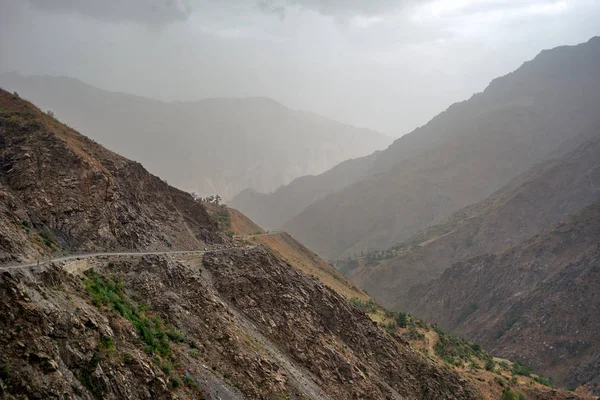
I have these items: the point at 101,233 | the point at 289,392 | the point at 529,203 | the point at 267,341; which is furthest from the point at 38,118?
the point at 529,203

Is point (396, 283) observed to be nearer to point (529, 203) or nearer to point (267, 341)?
point (529, 203)

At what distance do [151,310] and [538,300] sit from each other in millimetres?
56946

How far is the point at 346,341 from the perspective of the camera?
26406 mm

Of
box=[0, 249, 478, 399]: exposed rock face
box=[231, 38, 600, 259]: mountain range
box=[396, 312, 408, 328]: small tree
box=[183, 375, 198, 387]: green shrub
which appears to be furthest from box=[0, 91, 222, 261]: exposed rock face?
box=[231, 38, 600, 259]: mountain range

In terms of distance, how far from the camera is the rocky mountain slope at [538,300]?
4972 centimetres

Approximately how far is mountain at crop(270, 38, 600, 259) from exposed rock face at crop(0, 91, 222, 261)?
103304mm

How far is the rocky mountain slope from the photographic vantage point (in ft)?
163

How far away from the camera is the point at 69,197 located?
71.7 feet

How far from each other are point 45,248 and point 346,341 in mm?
17425

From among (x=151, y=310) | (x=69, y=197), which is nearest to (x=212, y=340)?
(x=151, y=310)

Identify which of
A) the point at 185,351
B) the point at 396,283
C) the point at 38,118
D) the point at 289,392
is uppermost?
the point at 38,118

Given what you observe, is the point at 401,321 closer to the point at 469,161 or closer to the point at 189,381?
the point at 189,381

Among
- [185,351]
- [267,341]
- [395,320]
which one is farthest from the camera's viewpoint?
[395,320]

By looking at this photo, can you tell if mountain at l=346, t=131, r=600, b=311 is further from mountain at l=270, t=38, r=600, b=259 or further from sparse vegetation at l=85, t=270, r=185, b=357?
sparse vegetation at l=85, t=270, r=185, b=357
